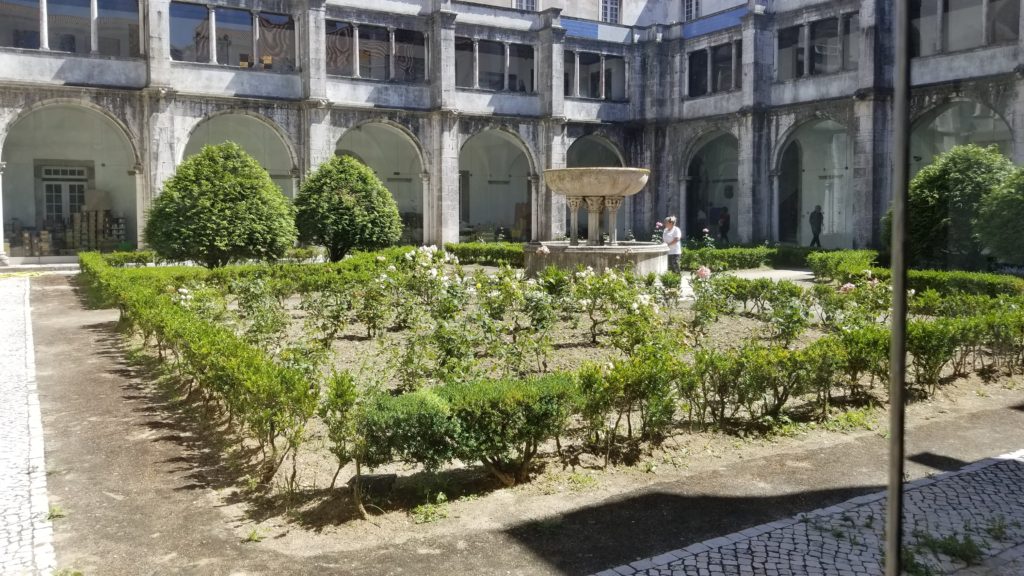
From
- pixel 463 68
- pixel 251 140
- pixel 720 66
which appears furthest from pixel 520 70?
pixel 251 140

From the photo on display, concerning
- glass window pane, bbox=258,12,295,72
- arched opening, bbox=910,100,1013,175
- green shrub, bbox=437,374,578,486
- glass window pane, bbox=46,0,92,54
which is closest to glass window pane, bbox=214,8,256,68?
glass window pane, bbox=258,12,295,72

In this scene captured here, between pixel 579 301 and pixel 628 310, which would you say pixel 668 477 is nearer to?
pixel 628 310

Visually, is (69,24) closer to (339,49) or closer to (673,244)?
(339,49)

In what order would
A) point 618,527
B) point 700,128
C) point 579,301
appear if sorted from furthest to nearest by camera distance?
point 700,128 < point 579,301 < point 618,527

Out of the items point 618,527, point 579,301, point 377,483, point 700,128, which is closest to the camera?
point 618,527

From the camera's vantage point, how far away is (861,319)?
941cm

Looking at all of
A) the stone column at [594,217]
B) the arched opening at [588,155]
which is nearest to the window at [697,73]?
the arched opening at [588,155]

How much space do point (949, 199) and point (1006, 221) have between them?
228 cm

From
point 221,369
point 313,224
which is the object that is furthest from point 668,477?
Answer: point 313,224

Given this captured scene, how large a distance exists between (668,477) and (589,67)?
→ 2657cm

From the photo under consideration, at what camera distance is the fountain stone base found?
15156 mm

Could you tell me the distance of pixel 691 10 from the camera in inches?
1249

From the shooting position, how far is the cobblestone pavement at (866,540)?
14.3ft

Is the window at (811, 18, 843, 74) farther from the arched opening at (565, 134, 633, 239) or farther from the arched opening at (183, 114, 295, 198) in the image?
the arched opening at (183, 114, 295, 198)
